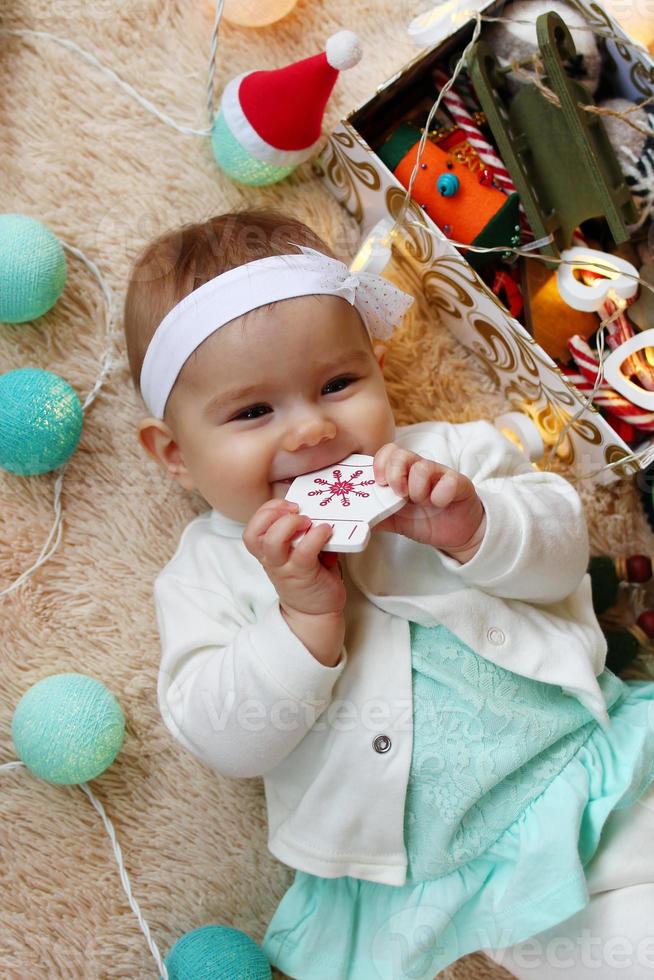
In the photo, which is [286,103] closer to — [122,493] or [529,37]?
[529,37]

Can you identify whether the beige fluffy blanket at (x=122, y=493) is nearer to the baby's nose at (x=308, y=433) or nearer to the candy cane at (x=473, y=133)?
the candy cane at (x=473, y=133)

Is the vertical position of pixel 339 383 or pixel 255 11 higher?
pixel 255 11

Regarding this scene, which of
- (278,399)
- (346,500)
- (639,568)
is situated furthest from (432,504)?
(639,568)

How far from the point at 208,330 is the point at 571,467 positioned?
2.03 feet

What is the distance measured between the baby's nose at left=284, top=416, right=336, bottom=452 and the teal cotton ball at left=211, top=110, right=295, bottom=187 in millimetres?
487

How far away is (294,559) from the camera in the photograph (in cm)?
107

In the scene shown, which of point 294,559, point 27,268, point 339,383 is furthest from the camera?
point 27,268

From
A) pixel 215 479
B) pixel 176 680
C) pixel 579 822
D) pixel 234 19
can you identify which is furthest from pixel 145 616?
pixel 234 19

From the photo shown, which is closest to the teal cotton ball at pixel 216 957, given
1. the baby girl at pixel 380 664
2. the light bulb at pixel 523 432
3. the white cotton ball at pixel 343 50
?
the baby girl at pixel 380 664

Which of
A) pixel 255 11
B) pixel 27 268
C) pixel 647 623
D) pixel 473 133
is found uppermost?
pixel 255 11

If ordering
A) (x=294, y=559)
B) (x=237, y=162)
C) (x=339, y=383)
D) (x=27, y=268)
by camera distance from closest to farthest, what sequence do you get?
(x=294, y=559) < (x=339, y=383) < (x=27, y=268) < (x=237, y=162)

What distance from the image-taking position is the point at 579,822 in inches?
44.9

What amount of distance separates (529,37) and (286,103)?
15.2 inches

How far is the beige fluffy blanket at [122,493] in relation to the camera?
1.31 meters
